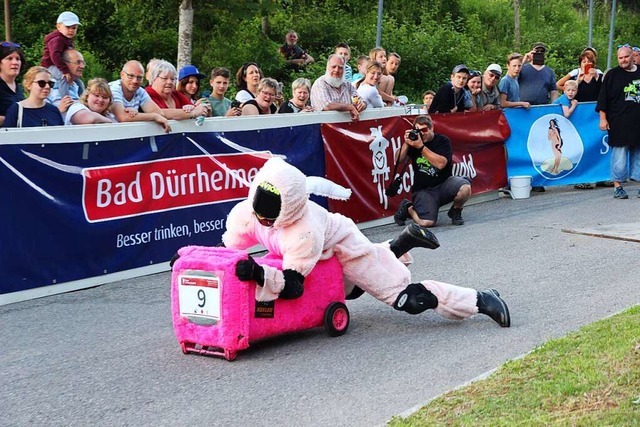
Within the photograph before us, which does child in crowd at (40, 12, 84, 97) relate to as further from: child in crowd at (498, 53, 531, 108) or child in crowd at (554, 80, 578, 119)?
child in crowd at (554, 80, 578, 119)

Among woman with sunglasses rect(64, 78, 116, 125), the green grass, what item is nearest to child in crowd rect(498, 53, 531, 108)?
woman with sunglasses rect(64, 78, 116, 125)

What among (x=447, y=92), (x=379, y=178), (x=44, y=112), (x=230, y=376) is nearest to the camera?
(x=230, y=376)

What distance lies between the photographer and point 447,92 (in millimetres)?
14352

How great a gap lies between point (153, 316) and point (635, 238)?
5336mm

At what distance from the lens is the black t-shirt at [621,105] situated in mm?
14242

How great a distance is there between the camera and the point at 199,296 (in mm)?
6500

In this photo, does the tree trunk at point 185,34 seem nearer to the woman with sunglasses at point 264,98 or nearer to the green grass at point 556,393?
the woman with sunglasses at point 264,98

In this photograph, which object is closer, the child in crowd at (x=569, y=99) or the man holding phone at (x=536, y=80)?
the child in crowd at (x=569, y=99)


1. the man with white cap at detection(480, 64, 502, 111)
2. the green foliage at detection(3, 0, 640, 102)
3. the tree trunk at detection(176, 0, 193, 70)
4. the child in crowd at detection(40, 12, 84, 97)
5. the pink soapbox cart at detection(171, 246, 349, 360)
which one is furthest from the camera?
the green foliage at detection(3, 0, 640, 102)

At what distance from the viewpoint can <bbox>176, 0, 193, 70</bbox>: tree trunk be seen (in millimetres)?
21484

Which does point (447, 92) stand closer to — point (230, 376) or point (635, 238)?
point (635, 238)

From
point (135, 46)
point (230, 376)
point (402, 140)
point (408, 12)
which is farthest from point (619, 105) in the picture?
point (408, 12)

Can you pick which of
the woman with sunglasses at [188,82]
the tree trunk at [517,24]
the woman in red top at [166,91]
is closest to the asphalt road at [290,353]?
the woman in red top at [166,91]

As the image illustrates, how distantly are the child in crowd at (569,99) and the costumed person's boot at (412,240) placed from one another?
29.1 feet
